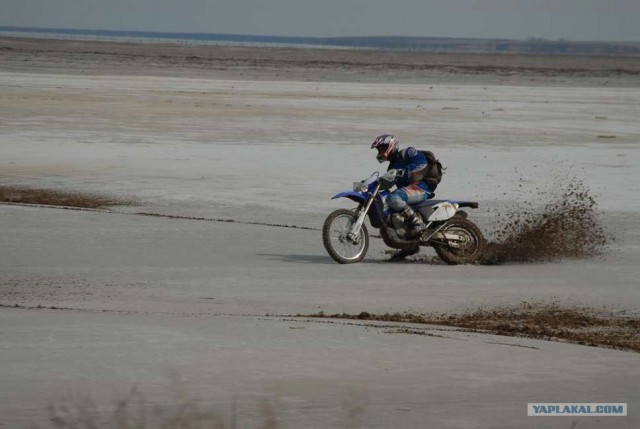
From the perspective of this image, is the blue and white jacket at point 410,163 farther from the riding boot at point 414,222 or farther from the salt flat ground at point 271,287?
the salt flat ground at point 271,287

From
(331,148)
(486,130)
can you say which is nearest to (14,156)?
(331,148)

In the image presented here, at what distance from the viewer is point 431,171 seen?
47.0 ft

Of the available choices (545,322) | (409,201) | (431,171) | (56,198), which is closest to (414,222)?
(409,201)

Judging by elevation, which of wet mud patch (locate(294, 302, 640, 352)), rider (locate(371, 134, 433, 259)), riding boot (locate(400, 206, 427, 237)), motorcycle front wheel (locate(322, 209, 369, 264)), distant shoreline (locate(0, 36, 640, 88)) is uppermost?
distant shoreline (locate(0, 36, 640, 88))

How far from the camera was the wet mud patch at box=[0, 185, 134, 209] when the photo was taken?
19062 millimetres

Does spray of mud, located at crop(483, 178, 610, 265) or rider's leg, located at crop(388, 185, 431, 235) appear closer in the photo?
rider's leg, located at crop(388, 185, 431, 235)

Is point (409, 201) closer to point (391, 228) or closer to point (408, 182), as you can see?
point (408, 182)

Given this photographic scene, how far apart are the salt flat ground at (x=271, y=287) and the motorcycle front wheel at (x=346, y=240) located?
260 mm

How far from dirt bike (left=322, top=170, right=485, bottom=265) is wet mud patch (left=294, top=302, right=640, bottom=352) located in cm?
251

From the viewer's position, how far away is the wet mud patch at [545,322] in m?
10.4

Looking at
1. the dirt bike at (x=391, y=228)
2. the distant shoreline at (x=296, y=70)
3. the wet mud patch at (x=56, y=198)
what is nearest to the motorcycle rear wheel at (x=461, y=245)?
the dirt bike at (x=391, y=228)

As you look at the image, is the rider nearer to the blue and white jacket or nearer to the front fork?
the blue and white jacket

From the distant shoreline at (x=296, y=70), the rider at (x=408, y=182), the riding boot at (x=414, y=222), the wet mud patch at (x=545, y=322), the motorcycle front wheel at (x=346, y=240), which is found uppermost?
the distant shoreline at (x=296, y=70)

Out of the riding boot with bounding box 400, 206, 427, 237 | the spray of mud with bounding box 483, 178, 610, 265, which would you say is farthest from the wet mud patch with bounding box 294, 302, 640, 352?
the spray of mud with bounding box 483, 178, 610, 265
